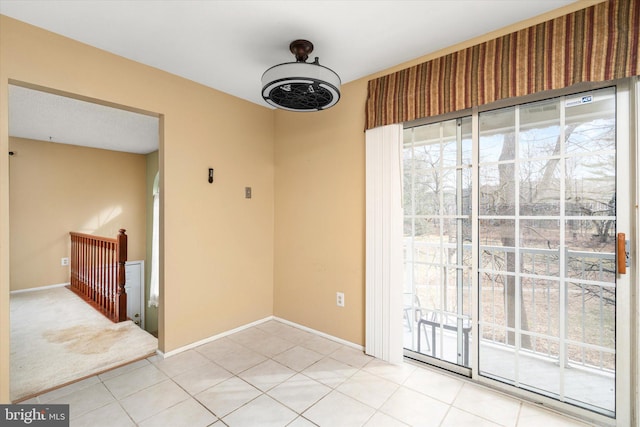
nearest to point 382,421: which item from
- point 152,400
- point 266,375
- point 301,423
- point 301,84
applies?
point 301,423

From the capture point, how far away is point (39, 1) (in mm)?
1631

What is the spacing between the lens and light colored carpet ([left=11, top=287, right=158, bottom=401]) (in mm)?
2141

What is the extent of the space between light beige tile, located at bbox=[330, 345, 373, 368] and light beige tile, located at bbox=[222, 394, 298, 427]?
717 mm

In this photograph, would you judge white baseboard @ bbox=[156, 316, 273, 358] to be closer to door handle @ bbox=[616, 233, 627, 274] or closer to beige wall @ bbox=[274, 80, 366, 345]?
beige wall @ bbox=[274, 80, 366, 345]

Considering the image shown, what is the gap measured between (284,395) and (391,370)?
0.86 meters

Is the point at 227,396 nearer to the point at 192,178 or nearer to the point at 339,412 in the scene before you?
the point at 339,412

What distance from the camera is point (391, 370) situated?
225 cm

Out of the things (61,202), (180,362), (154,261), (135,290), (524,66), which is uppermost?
(524,66)

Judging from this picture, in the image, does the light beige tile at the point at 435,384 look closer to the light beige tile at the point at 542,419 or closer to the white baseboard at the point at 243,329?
the light beige tile at the point at 542,419

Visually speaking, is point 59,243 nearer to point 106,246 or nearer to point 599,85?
point 106,246

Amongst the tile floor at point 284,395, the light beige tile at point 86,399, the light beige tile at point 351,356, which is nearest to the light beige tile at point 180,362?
the tile floor at point 284,395

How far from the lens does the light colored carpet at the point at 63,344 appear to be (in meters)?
2.14

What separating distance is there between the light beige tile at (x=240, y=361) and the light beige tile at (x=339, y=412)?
73 cm

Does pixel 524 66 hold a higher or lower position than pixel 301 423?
higher
